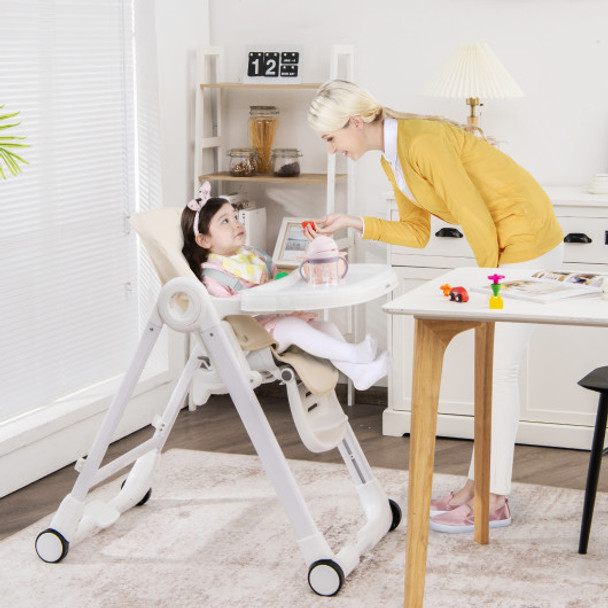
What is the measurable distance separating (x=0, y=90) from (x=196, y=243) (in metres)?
0.99

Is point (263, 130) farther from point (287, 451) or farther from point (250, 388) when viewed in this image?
point (250, 388)

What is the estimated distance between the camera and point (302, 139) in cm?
450

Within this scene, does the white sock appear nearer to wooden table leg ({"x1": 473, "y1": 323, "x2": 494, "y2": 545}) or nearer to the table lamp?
wooden table leg ({"x1": 473, "y1": 323, "x2": 494, "y2": 545})

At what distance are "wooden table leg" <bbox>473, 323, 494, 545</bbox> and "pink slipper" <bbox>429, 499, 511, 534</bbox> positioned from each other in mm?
92

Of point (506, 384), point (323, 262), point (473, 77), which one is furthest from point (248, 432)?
point (473, 77)

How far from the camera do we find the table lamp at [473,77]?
382 cm

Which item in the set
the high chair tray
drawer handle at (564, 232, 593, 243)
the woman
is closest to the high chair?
the high chair tray

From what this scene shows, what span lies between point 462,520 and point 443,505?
0.11m

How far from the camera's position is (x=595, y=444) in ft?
9.18

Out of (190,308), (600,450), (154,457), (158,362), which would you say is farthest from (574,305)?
(158,362)

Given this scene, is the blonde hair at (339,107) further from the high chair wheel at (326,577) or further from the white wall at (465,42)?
the white wall at (465,42)

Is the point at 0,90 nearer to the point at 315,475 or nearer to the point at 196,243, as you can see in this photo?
the point at 196,243

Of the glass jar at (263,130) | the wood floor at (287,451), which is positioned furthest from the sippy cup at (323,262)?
the glass jar at (263,130)

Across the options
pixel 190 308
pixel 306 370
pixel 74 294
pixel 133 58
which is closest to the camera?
pixel 190 308
